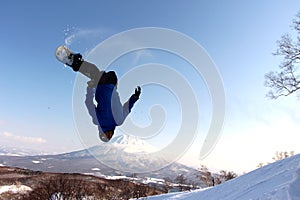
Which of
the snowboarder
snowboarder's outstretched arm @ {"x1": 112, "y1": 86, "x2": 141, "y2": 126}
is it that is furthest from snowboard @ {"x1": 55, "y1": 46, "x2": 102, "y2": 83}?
snowboarder's outstretched arm @ {"x1": 112, "y1": 86, "x2": 141, "y2": 126}

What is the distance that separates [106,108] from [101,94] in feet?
1.12

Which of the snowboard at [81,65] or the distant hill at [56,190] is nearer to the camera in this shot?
the snowboard at [81,65]

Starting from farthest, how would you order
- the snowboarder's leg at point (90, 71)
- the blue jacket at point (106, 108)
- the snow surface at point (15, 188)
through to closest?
1. the snow surface at point (15, 188)
2. the snowboarder's leg at point (90, 71)
3. the blue jacket at point (106, 108)

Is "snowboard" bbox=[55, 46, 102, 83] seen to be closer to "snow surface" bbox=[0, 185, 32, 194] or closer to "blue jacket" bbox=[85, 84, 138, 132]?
"blue jacket" bbox=[85, 84, 138, 132]

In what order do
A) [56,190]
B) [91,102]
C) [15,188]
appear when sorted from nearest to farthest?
[91,102] → [56,190] → [15,188]

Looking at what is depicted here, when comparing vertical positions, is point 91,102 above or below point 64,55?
below

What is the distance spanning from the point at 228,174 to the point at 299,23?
2827cm

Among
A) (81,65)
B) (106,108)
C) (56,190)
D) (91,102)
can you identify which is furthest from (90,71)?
(56,190)

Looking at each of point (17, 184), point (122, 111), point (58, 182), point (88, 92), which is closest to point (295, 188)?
point (122, 111)

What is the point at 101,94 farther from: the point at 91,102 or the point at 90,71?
the point at 90,71

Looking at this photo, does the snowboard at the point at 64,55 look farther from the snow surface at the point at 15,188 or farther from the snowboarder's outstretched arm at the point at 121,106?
the snow surface at the point at 15,188

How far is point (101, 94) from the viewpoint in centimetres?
609

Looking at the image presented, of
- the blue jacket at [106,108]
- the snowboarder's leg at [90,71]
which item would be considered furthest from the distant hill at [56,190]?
the snowboarder's leg at [90,71]

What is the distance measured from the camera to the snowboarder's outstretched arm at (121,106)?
6.20 meters
